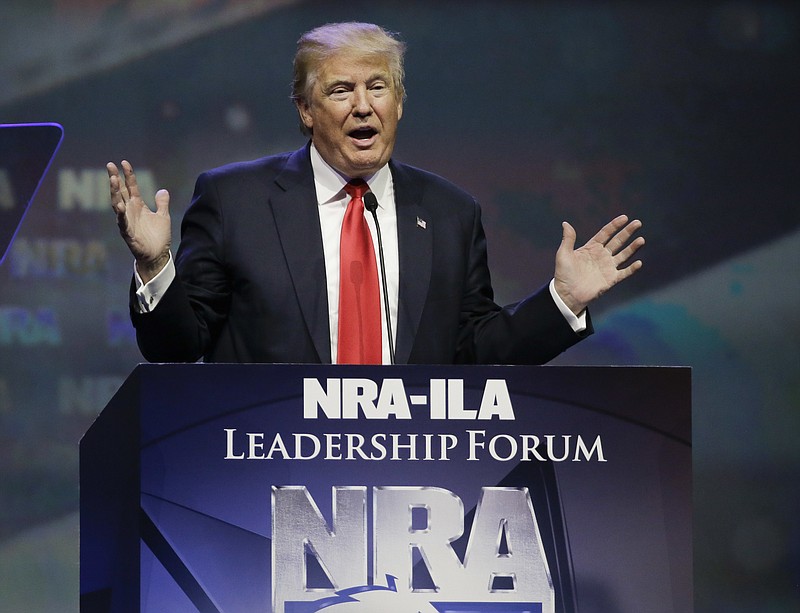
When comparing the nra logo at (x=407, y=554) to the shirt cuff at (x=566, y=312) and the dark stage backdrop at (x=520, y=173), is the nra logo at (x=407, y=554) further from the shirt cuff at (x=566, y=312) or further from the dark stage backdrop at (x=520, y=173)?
the dark stage backdrop at (x=520, y=173)

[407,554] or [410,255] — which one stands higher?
[410,255]

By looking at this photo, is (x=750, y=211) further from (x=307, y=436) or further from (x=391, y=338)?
(x=307, y=436)

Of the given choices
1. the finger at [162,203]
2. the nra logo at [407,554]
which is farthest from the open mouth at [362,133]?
the nra logo at [407,554]

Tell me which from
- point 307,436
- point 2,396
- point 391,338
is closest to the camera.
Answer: point 307,436

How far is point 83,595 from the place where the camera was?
5.36 ft

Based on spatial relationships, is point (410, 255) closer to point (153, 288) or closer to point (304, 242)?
point (304, 242)

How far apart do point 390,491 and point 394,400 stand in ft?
0.40

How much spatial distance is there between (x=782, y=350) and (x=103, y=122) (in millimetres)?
2288

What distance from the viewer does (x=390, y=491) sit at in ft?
5.32

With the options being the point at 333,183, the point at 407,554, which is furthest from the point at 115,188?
the point at 407,554

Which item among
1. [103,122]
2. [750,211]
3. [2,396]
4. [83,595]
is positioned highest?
[103,122]

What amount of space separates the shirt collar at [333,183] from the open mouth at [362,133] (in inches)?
3.0

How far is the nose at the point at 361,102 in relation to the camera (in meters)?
2.20

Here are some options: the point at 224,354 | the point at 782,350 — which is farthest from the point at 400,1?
the point at 224,354
